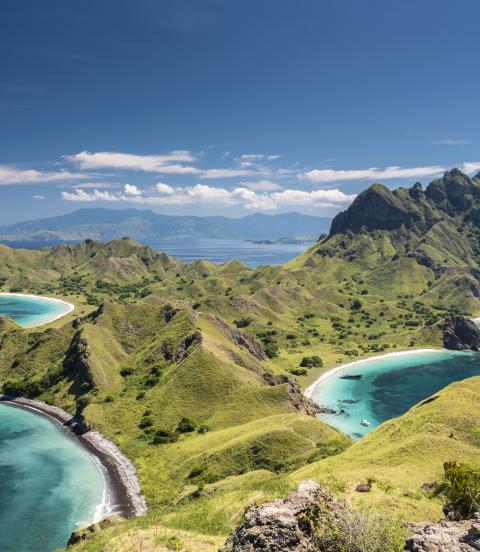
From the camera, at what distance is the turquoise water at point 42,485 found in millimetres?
82125

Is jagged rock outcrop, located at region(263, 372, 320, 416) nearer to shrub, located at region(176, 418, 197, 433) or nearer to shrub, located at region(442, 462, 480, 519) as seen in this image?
shrub, located at region(176, 418, 197, 433)

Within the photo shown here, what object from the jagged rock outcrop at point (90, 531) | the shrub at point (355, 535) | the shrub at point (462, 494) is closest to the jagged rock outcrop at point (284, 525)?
the shrub at point (355, 535)

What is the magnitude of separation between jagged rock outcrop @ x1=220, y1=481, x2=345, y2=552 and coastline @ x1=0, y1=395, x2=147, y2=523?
Answer: 66.3m

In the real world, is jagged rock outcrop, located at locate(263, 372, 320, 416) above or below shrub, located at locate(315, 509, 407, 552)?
below

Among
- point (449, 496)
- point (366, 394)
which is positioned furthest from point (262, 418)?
point (366, 394)

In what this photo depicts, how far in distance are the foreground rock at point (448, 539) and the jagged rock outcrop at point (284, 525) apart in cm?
585

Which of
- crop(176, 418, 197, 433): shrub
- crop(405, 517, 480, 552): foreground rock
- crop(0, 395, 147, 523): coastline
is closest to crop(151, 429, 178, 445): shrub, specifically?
crop(176, 418, 197, 433): shrub

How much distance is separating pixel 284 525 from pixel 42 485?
93050 mm

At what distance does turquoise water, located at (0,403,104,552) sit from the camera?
8212 cm

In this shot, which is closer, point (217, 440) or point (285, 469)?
point (285, 469)

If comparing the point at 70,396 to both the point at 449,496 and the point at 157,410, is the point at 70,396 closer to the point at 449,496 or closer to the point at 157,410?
the point at 157,410

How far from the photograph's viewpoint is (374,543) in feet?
89.9

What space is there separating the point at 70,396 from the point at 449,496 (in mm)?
131878

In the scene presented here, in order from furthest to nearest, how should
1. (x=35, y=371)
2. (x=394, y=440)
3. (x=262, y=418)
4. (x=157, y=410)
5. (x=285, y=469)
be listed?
(x=35, y=371), (x=157, y=410), (x=262, y=418), (x=285, y=469), (x=394, y=440)
